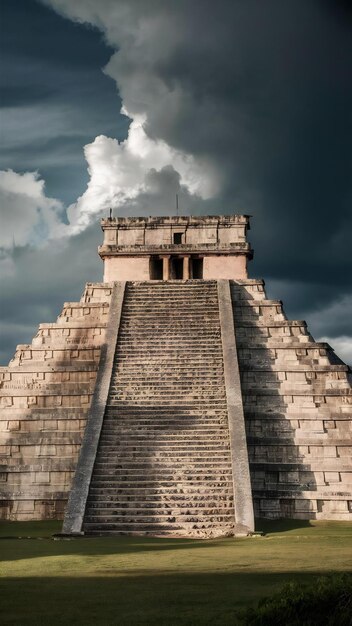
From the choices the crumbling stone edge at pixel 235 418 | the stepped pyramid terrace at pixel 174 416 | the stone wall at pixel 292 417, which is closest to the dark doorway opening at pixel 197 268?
the stepped pyramid terrace at pixel 174 416

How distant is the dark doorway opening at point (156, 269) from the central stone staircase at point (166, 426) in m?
2.23

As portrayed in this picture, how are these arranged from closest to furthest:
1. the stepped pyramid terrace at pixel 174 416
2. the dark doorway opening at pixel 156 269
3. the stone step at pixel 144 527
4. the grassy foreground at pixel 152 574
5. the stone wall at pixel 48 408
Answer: the grassy foreground at pixel 152 574 < the stone step at pixel 144 527 < the stepped pyramid terrace at pixel 174 416 < the stone wall at pixel 48 408 < the dark doorway opening at pixel 156 269

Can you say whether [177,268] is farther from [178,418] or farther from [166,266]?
[178,418]

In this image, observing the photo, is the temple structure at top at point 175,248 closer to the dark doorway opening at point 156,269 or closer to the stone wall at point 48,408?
the dark doorway opening at point 156,269

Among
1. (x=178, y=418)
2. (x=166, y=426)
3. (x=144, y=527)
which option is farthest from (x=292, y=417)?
(x=144, y=527)

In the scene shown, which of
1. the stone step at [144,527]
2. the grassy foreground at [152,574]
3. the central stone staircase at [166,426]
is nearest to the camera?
the grassy foreground at [152,574]

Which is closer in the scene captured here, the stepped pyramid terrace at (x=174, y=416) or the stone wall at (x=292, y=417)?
the stepped pyramid terrace at (x=174, y=416)

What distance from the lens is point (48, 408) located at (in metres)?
21.3

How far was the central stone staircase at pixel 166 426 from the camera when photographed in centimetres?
1652

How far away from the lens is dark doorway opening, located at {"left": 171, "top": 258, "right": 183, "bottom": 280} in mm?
28141

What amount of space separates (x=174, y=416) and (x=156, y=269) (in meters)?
9.57

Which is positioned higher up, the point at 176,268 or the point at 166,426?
the point at 176,268

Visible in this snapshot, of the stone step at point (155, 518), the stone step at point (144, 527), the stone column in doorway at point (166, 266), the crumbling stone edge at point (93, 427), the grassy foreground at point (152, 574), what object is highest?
the stone column in doorway at point (166, 266)

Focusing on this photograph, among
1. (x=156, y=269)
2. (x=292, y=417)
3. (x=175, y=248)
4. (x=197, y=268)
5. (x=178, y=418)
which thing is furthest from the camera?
(x=197, y=268)
